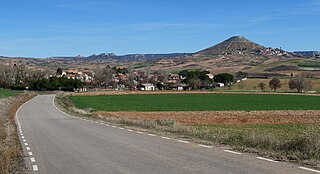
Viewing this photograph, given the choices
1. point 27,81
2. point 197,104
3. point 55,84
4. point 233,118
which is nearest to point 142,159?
point 233,118

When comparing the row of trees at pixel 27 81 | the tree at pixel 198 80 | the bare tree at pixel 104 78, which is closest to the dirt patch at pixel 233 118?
the row of trees at pixel 27 81

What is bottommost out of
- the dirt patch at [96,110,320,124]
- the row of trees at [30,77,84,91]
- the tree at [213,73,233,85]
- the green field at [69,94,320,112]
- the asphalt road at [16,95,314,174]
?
the green field at [69,94,320,112]

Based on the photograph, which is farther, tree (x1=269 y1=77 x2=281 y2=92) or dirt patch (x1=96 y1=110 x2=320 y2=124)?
tree (x1=269 y1=77 x2=281 y2=92)

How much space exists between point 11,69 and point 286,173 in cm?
15676

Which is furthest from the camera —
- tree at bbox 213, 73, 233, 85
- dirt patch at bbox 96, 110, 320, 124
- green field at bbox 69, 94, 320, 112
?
tree at bbox 213, 73, 233, 85

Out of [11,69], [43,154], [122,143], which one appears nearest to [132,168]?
[43,154]

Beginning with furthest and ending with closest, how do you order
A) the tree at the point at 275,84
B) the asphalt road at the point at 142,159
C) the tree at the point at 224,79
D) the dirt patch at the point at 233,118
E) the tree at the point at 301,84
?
1. the tree at the point at 224,79
2. the tree at the point at 275,84
3. the tree at the point at 301,84
4. the dirt patch at the point at 233,118
5. the asphalt road at the point at 142,159

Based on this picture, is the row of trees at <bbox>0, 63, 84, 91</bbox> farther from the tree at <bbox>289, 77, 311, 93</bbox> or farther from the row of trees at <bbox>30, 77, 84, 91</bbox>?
the tree at <bbox>289, 77, 311, 93</bbox>

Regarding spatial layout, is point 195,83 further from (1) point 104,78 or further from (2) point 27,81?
(2) point 27,81

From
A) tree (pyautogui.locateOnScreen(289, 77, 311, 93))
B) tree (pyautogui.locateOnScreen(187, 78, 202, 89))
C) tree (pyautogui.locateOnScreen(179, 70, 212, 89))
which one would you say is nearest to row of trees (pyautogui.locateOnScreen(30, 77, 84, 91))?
tree (pyautogui.locateOnScreen(187, 78, 202, 89))

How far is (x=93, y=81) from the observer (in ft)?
619

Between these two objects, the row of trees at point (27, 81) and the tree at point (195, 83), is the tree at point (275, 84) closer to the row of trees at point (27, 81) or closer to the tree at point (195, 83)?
the tree at point (195, 83)

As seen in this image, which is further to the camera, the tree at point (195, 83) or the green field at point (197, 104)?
the tree at point (195, 83)

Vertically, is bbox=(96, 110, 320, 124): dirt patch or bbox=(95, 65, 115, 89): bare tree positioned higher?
bbox=(95, 65, 115, 89): bare tree
